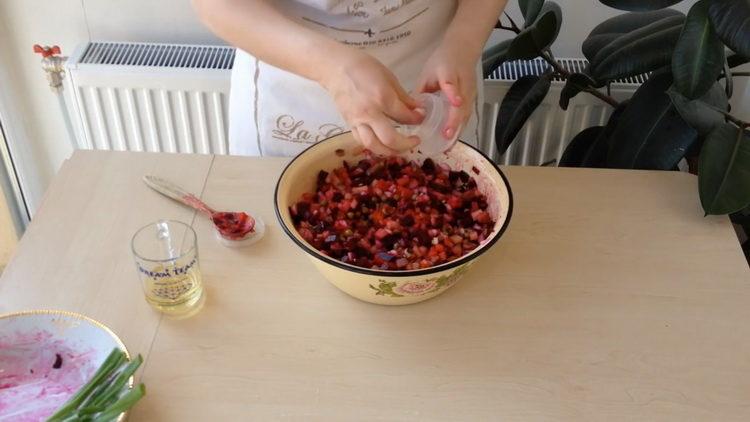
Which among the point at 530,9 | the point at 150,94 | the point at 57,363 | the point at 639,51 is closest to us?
the point at 57,363

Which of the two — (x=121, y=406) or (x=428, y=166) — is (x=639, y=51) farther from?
(x=121, y=406)

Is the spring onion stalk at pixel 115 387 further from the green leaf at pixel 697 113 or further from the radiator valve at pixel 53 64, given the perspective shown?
the radiator valve at pixel 53 64

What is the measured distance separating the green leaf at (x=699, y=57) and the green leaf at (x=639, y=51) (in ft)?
0.45

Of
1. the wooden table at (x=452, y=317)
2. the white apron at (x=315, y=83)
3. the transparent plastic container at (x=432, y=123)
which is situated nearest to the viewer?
the wooden table at (x=452, y=317)

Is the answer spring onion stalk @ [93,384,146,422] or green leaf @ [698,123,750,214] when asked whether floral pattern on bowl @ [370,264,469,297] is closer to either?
spring onion stalk @ [93,384,146,422]

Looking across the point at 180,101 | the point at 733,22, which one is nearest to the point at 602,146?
the point at 733,22

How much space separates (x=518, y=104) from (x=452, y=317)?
0.83 metres

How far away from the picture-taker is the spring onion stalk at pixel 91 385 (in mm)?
783

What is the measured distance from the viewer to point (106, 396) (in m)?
0.80

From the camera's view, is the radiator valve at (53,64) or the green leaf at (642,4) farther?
the radiator valve at (53,64)

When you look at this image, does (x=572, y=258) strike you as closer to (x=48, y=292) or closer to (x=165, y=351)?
(x=165, y=351)

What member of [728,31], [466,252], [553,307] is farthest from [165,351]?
[728,31]

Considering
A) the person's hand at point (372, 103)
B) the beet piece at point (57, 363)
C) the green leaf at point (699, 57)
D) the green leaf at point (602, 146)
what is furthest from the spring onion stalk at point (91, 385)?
the green leaf at point (602, 146)

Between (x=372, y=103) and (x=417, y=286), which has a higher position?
(x=372, y=103)
